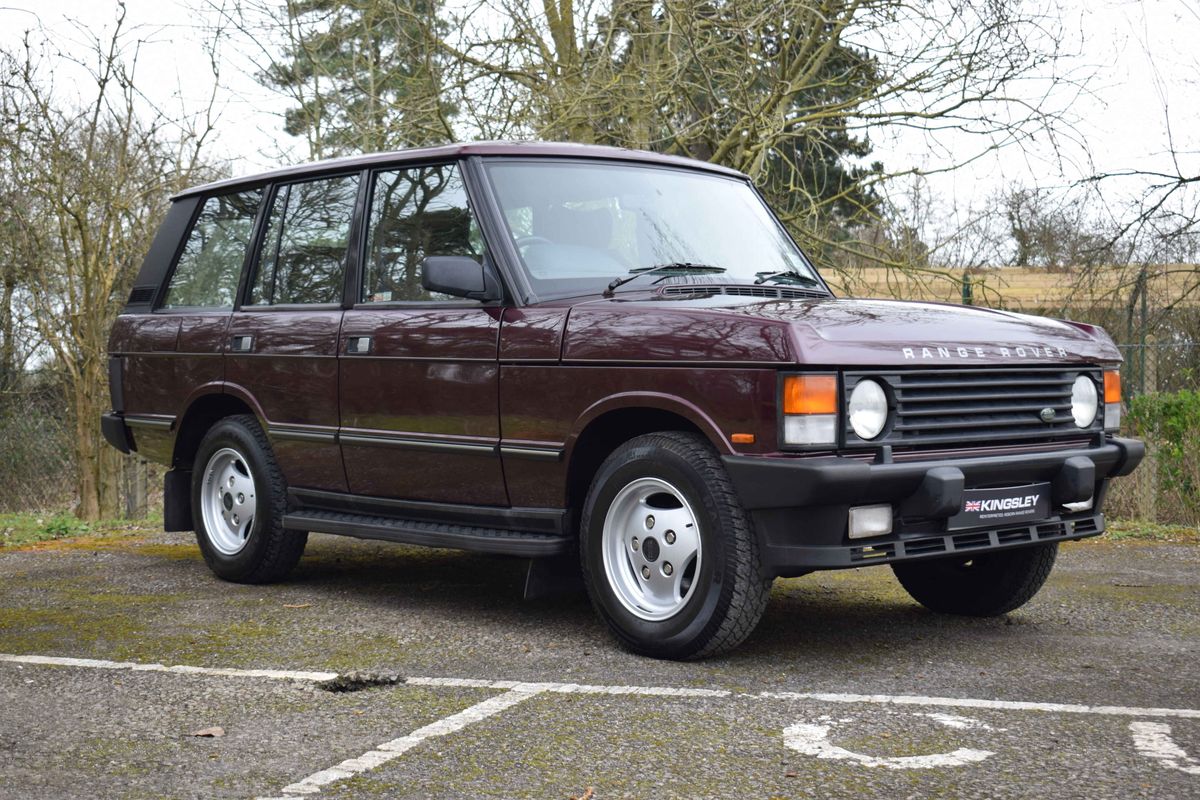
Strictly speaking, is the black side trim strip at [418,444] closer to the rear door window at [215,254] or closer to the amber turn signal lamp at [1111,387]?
the rear door window at [215,254]

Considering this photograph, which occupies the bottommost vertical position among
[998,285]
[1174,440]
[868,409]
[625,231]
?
[1174,440]

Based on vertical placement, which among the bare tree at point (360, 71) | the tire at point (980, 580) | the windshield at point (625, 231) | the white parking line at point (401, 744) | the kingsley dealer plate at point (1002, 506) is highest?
the bare tree at point (360, 71)

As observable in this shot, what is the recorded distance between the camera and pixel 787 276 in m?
6.52

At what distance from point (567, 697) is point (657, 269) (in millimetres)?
2098

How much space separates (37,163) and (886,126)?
816cm

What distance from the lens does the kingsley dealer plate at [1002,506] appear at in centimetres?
520

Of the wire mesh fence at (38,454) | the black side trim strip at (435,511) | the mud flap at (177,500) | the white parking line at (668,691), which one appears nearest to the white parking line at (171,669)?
the white parking line at (668,691)

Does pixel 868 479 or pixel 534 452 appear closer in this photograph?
pixel 868 479

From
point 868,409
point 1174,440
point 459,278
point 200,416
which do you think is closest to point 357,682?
point 459,278

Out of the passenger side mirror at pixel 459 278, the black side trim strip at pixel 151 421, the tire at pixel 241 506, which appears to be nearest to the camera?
the passenger side mirror at pixel 459 278

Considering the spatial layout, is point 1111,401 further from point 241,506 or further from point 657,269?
point 241,506

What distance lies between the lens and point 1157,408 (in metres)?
11.0

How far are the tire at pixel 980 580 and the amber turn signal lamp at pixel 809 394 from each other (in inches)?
56.4

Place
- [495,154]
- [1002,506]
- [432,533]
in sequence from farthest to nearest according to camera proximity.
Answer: [495,154]
[432,533]
[1002,506]
